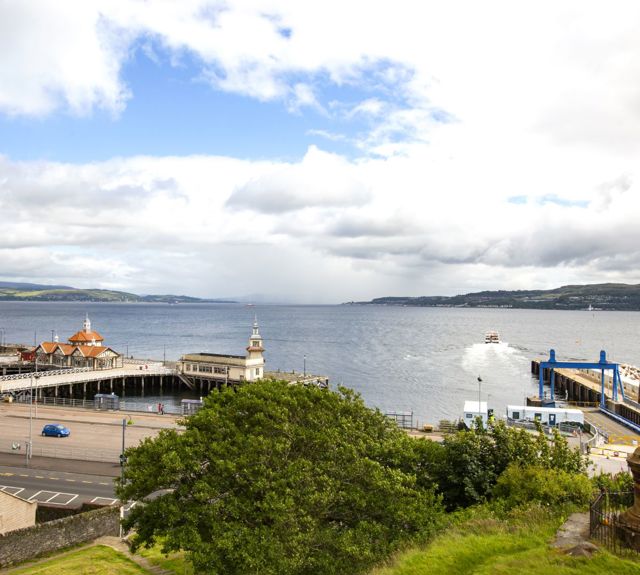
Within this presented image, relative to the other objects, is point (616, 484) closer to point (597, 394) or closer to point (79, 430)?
point (79, 430)

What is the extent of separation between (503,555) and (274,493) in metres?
7.18

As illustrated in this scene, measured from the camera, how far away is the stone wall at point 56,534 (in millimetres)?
24703

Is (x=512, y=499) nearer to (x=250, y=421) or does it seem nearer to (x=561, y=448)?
(x=561, y=448)

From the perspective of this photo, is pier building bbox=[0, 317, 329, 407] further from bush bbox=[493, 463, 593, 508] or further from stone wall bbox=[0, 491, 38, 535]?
bush bbox=[493, 463, 593, 508]

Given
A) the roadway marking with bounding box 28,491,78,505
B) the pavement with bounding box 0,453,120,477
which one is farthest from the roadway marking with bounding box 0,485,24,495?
the pavement with bounding box 0,453,120,477

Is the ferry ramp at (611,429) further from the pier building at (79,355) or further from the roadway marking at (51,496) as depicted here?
the pier building at (79,355)

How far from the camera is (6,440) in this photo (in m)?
48.7

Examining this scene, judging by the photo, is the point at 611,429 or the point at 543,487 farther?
the point at 611,429

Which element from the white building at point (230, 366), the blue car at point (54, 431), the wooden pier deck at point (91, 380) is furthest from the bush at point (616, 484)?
the wooden pier deck at point (91, 380)

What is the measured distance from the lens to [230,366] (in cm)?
9031

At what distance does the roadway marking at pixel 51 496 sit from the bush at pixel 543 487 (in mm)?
24357

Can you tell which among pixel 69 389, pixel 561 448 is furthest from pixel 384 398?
pixel 561 448

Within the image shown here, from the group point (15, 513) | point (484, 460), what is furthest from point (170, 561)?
point (484, 460)

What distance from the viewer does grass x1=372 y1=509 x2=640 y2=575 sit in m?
13.0
